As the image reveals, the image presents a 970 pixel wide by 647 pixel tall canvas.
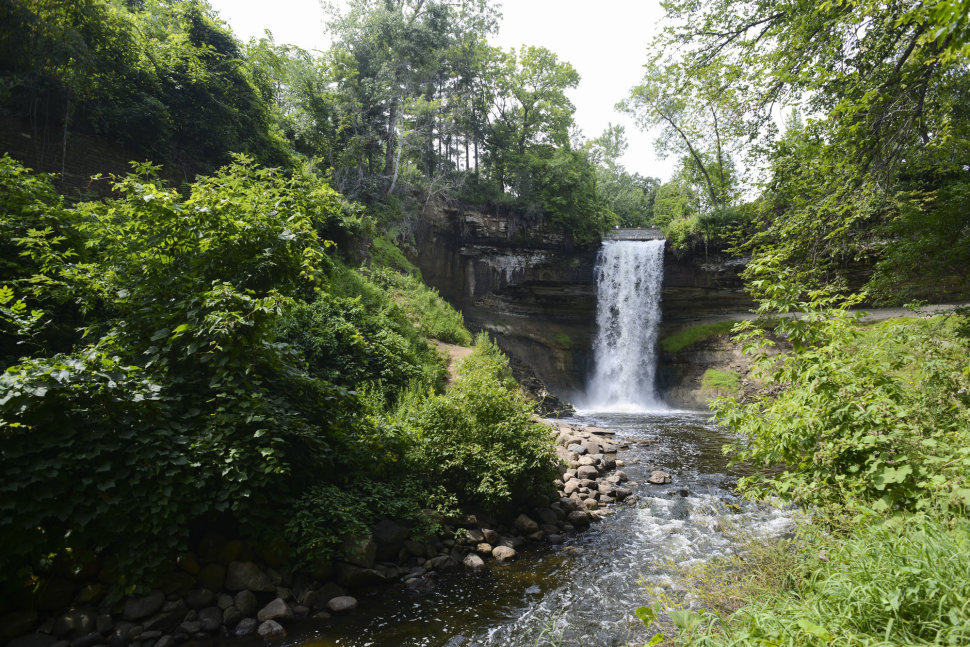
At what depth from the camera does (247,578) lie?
172 inches

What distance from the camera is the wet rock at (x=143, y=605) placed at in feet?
12.4

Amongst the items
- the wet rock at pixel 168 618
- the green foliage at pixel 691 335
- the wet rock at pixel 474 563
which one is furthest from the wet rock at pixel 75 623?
the green foliage at pixel 691 335

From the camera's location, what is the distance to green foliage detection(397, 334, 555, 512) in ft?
20.3

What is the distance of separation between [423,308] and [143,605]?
1196 centimetres

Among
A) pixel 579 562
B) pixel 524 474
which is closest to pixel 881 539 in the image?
pixel 579 562

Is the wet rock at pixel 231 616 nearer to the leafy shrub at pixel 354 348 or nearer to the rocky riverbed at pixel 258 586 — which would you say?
the rocky riverbed at pixel 258 586

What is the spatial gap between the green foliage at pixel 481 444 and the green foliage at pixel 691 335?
1917cm

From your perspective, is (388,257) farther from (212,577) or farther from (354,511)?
(212,577)

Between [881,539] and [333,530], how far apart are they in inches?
185

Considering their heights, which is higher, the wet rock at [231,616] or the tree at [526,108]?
the tree at [526,108]

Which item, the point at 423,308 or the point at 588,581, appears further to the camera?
the point at 423,308

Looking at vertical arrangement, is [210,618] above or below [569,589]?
above

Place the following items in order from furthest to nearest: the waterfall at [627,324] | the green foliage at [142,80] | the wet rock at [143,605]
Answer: the waterfall at [627,324]
the green foliage at [142,80]
the wet rock at [143,605]

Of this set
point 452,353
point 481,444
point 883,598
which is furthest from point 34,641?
point 452,353
